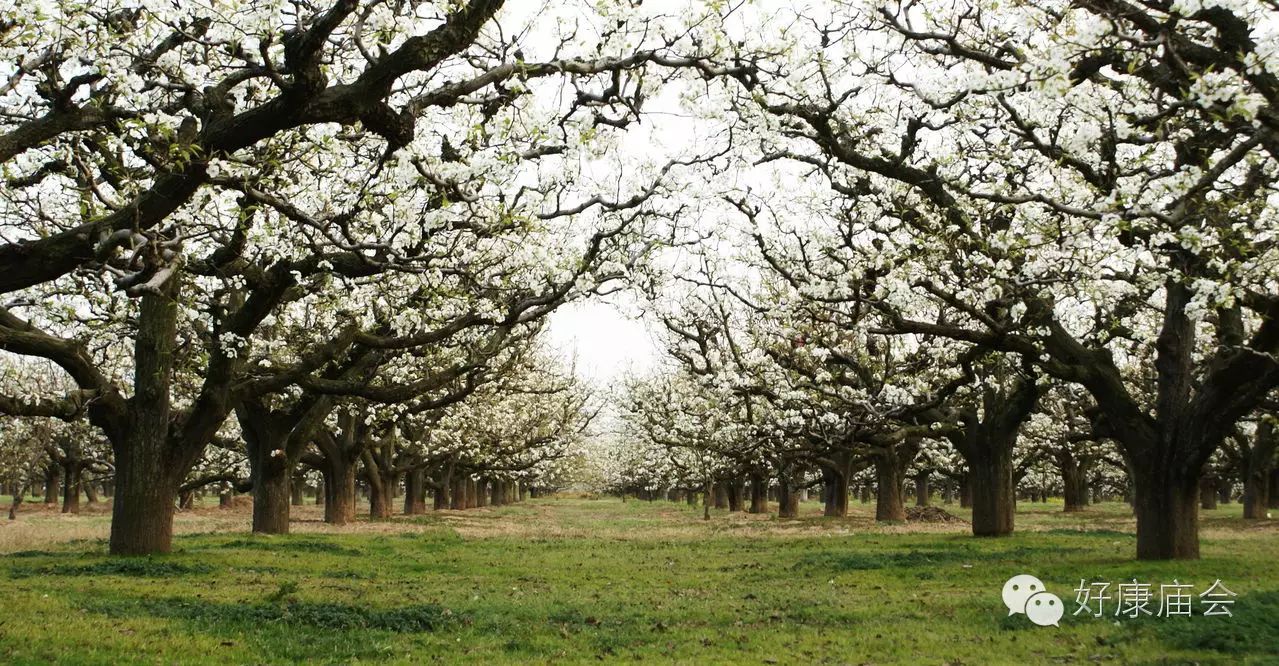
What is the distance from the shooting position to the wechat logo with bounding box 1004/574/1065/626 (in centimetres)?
1345

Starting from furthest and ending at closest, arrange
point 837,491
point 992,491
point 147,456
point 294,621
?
1. point 837,491
2. point 992,491
3. point 147,456
4. point 294,621

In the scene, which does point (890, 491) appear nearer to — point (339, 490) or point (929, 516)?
point (929, 516)

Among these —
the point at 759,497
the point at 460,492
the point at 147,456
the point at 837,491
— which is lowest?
the point at 460,492

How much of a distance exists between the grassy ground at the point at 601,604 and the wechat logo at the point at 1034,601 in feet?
0.90

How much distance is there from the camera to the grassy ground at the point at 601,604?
11219 mm

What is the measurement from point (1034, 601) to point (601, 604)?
7.17 meters

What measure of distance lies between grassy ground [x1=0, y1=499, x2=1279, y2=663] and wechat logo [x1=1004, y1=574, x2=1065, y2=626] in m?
0.28

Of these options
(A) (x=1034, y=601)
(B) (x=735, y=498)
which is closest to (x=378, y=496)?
(B) (x=735, y=498)

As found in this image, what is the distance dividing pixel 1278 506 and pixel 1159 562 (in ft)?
139

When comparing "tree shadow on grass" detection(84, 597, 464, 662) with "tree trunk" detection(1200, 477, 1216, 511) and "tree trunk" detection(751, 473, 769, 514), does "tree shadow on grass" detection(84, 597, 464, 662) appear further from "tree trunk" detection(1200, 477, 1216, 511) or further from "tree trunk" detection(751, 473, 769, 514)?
"tree trunk" detection(1200, 477, 1216, 511)

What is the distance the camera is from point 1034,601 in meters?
14.5

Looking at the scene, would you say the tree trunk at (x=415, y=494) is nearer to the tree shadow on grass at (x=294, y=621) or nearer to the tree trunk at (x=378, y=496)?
the tree trunk at (x=378, y=496)

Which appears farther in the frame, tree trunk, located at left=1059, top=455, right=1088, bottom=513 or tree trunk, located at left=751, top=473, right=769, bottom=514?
tree trunk, located at left=751, top=473, right=769, bottom=514

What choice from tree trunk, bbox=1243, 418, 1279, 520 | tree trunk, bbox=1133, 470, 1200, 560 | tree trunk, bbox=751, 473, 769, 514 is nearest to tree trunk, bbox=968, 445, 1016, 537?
tree trunk, bbox=1133, 470, 1200, 560
